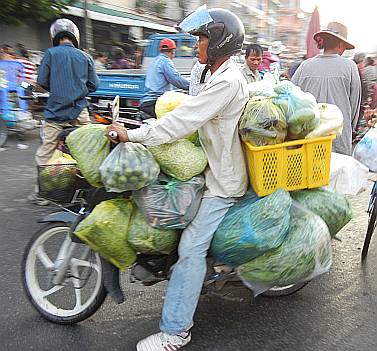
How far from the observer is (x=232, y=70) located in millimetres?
2607

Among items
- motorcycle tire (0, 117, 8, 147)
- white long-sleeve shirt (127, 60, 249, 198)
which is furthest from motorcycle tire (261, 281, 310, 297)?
motorcycle tire (0, 117, 8, 147)

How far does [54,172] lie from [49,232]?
1.30 feet

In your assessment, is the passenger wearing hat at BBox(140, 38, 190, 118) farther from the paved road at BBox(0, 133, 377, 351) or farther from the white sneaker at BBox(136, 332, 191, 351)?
the white sneaker at BBox(136, 332, 191, 351)

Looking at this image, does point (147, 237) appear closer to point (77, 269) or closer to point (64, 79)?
point (77, 269)

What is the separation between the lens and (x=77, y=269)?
2.97 metres

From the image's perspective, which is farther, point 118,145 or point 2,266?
point 2,266

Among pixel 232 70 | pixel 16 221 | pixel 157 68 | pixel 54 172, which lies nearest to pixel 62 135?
pixel 54 172

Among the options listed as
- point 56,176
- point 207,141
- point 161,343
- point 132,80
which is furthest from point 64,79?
point 132,80

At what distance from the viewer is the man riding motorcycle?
2486mm

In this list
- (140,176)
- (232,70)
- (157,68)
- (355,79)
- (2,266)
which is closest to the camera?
(140,176)

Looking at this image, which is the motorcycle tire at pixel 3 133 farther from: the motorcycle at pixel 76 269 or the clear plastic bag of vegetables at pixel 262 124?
the clear plastic bag of vegetables at pixel 262 124

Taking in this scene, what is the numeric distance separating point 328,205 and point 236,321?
38.6 inches

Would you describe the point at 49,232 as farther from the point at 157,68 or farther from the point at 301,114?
the point at 157,68

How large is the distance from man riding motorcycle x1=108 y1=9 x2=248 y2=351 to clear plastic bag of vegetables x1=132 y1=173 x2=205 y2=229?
9 cm
